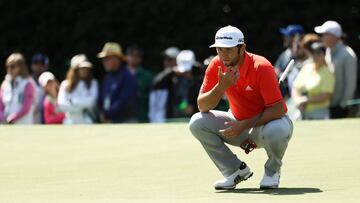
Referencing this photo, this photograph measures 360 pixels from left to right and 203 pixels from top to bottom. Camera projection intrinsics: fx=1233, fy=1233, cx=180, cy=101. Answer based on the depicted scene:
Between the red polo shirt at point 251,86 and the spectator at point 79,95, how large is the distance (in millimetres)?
7006

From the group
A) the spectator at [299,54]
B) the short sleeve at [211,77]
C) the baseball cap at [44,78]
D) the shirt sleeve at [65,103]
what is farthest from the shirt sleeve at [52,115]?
the short sleeve at [211,77]

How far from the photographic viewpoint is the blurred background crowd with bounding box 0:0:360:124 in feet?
50.0

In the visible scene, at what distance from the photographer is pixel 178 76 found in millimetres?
17328

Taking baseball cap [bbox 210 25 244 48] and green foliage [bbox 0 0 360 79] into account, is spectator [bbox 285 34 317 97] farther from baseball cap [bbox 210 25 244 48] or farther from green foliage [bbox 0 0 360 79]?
baseball cap [bbox 210 25 244 48]

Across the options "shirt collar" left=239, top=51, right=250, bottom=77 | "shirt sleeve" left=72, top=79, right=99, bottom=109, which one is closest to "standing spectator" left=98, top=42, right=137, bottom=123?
"shirt sleeve" left=72, top=79, right=99, bottom=109

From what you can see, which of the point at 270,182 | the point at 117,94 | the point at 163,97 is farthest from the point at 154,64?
the point at 270,182

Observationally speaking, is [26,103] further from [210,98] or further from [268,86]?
[268,86]

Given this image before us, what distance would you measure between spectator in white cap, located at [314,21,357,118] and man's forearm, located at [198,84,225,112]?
5670 millimetres

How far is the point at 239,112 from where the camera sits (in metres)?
9.75

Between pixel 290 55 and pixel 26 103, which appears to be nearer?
pixel 290 55

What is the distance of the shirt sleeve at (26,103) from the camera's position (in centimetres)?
1675

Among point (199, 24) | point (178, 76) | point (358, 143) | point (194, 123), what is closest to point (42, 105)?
point (178, 76)

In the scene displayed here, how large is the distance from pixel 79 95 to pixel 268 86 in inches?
295

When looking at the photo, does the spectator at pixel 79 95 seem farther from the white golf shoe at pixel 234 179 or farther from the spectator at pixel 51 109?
the white golf shoe at pixel 234 179
